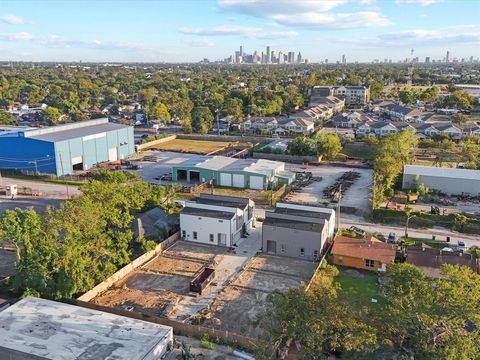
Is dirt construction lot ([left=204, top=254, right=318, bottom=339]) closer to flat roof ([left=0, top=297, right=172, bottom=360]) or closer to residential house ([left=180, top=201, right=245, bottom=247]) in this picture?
residential house ([left=180, top=201, right=245, bottom=247])

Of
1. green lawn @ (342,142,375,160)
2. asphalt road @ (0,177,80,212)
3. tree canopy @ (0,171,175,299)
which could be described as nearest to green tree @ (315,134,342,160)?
green lawn @ (342,142,375,160)

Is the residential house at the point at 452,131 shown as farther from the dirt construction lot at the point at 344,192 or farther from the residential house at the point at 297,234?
the residential house at the point at 297,234

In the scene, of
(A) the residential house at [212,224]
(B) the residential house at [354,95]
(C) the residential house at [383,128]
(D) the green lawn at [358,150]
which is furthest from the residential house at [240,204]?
(B) the residential house at [354,95]

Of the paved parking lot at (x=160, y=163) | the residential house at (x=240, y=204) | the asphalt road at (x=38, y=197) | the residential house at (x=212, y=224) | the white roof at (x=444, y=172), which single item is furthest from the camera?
the paved parking lot at (x=160, y=163)

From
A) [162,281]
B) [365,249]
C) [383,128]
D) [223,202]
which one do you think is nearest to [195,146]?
[383,128]

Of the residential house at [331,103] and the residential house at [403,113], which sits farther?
the residential house at [331,103]

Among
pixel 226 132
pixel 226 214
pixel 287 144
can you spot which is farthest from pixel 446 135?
pixel 226 214

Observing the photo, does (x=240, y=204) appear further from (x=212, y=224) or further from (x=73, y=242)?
(x=73, y=242)
